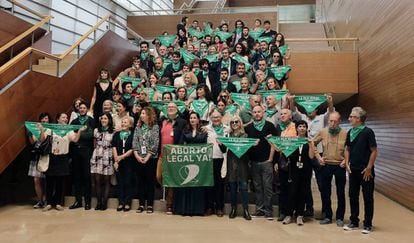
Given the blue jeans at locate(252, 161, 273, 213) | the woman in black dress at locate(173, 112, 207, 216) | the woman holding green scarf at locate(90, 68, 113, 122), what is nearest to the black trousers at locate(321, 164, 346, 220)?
the blue jeans at locate(252, 161, 273, 213)

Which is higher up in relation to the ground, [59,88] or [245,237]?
[59,88]

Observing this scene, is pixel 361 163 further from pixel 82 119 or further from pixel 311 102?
pixel 82 119

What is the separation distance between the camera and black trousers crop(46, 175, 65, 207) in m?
5.68

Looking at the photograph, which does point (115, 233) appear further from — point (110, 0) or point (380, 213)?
point (110, 0)

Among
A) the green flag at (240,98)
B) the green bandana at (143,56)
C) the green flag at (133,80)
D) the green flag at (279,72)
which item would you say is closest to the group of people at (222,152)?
the green flag at (240,98)

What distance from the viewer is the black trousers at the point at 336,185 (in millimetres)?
4852

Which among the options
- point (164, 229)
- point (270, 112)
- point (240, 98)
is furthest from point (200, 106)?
point (164, 229)

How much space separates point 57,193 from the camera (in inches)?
225

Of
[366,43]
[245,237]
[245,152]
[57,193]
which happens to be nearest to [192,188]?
[245,152]

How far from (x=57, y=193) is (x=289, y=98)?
4.01 metres

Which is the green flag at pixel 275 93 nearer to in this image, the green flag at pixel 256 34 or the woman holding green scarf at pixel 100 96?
the woman holding green scarf at pixel 100 96

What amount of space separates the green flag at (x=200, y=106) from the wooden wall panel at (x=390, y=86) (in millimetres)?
3342

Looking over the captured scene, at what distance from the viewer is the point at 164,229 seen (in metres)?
4.54

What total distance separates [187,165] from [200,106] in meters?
1.11
